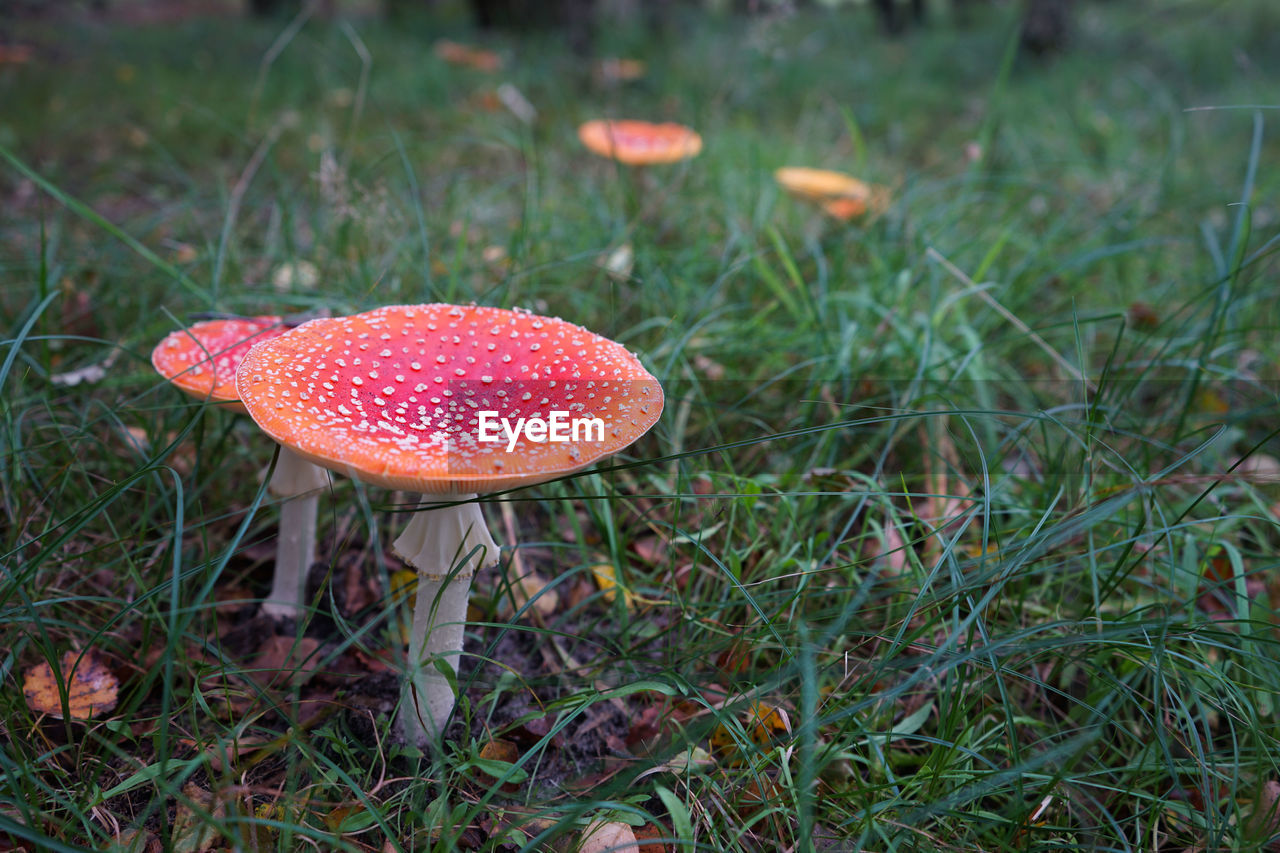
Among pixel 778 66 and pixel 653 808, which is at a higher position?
pixel 778 66

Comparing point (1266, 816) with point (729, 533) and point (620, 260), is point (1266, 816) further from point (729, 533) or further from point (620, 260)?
point (620, 260)

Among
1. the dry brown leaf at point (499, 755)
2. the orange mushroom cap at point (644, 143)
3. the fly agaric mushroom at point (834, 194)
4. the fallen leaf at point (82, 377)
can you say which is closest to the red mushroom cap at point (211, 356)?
the fallen leaf at point (82, 377)

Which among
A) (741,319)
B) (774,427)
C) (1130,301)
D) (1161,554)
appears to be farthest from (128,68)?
(1161,554)

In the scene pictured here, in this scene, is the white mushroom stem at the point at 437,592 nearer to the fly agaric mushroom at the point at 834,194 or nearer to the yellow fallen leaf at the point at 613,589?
the yellow fallen leaf at the point at 613,589

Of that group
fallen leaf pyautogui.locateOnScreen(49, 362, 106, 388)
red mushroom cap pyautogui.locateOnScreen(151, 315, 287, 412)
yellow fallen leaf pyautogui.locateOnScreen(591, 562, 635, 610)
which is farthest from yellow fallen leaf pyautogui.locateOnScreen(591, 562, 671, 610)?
fallen leaf pyautogui.locateOnScreen(49, 362, 106, 388)

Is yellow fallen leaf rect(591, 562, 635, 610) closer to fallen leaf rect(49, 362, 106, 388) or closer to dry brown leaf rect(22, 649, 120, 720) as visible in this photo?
dry brown leaf rect(22, 649, 120, 720)

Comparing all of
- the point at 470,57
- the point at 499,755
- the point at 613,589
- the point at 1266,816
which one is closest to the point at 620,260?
the point at 613,589

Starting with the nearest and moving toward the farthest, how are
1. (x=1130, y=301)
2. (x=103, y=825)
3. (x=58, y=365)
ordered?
(x=103, y=825), (x=58, y=365), (x=1130, y=301)

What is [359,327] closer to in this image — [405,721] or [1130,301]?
[405,721]
